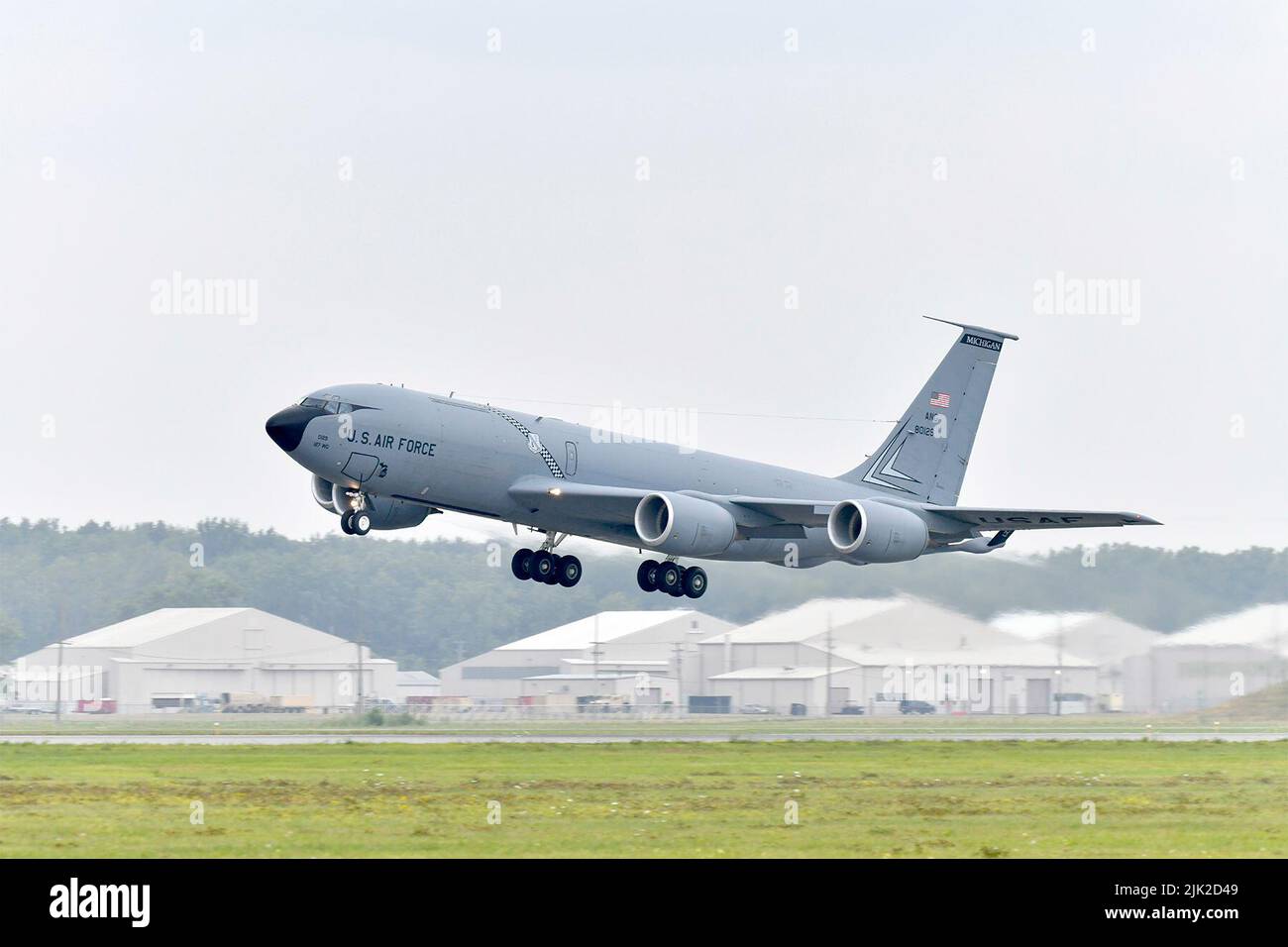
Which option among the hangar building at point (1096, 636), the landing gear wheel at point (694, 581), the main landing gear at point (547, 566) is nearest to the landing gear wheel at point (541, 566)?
the main landing gear at point (547, 566)

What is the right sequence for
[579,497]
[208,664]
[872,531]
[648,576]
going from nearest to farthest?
[579,497] < [872,531] < [648,576] < [208,664]

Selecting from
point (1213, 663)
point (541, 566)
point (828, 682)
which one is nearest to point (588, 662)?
point (828, 682)

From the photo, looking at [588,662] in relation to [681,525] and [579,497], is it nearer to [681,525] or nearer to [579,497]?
[579,497]

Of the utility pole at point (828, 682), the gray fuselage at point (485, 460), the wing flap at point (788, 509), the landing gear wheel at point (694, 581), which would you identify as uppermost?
the gray fuselage at point (485, 460)

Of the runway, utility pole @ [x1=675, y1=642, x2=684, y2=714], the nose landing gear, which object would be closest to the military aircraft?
the nose landing gear

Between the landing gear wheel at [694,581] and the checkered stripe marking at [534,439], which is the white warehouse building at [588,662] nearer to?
the landing gear wheel at [694,581]

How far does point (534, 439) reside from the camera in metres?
40.0

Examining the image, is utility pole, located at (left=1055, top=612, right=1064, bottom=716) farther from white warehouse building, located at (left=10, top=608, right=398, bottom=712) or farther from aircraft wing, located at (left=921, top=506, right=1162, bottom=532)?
white warehouse building, located at (left=10, top=608, right=398, bottom=712)

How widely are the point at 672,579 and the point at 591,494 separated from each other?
4.93m

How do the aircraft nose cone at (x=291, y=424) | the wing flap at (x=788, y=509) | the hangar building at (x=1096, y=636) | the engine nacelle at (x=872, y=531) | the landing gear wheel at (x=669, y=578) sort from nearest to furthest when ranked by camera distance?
the aircraft nose cone at (x=291, y=424), the engine nacelle at (x=872, y=531), the wing flap at (x=788, y=509), the landing gear wheel at (x=669, y=578), the hangar building at (x=1096, y=636)

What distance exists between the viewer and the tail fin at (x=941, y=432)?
4944 cm

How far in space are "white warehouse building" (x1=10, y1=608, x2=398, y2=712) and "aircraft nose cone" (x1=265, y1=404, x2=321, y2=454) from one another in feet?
73.4

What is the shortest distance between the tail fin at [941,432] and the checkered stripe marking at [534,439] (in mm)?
11584

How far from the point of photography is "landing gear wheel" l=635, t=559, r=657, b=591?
43500 millimetres
